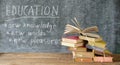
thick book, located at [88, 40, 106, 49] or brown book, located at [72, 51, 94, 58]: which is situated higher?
thick book, located at [88, 40, 106, 49]

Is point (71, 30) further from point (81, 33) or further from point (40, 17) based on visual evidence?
point (40, 17)

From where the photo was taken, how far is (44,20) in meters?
2.76

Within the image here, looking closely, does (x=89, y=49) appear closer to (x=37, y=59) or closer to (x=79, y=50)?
(x=79, y=50)

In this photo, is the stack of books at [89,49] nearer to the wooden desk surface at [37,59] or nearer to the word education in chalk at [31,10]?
the wooden desk surface at [37,59]

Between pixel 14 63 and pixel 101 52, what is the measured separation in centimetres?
76

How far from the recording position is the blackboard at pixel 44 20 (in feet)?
8.93

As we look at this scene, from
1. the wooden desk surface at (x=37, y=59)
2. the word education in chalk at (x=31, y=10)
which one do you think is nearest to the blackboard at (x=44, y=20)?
the word education in chalk at (x=31, y=10)

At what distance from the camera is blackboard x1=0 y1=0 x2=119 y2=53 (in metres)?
2.72

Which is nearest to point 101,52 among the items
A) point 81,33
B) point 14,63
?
point 81,33

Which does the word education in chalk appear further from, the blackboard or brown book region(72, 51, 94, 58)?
brown book region(72, 51, 94, 58)

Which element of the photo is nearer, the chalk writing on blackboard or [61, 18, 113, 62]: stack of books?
[61, 18, 113, 62]: stack of books

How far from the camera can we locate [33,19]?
9.02ft

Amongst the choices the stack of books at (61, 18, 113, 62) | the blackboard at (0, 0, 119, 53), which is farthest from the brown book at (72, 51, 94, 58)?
the blackboard at (0, 0, 119, 53)

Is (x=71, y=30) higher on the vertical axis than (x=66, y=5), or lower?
lower
